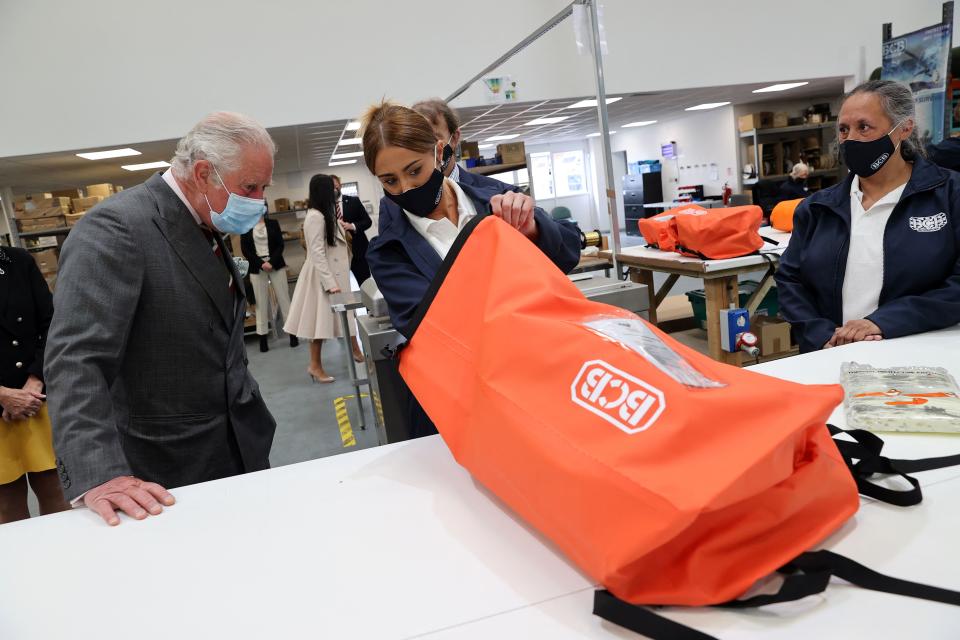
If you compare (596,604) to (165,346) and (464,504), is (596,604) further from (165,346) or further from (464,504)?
(165,346)

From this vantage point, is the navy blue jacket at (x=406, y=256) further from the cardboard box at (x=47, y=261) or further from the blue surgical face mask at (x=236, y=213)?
the cardboard box at (x=47, y=261)

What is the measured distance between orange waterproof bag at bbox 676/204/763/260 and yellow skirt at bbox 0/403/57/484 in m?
3.63

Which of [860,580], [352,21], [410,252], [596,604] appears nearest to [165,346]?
[410,252]

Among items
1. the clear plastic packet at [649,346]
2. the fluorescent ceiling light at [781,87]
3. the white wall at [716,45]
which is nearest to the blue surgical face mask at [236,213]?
the clear plastic packet at [649,346]

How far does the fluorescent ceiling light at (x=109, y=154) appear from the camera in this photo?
22.8 feet

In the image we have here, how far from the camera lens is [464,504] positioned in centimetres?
112

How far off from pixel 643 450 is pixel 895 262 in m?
1.70

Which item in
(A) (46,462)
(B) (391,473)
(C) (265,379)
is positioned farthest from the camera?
(C) (265,379)

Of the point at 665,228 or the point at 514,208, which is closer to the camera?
the point at 514,208

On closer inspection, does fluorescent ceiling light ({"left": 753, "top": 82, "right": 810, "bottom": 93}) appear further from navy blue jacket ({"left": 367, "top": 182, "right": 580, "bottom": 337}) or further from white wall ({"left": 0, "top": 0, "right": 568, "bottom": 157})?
navy blue jacket ({"left": 367, "top": 182, "right": 580, "bottom": 337})

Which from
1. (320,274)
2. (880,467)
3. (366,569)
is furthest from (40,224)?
(880,467)

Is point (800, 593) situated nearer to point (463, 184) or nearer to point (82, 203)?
point (463, 184)

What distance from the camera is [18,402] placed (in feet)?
8.35

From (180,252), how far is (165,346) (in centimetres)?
24
